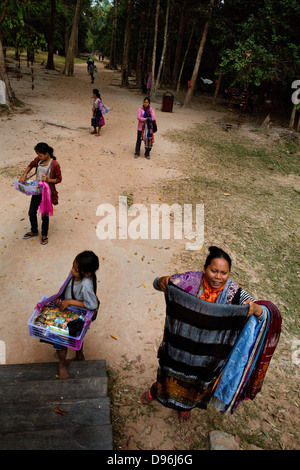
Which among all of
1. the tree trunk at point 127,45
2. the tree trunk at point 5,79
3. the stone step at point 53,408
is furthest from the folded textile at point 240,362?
the tree trunk at point 127,45

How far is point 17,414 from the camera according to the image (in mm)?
2393

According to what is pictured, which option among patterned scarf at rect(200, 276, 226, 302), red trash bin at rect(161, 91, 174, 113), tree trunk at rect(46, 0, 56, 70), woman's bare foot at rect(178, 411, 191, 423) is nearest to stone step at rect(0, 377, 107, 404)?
woman's bare foot at rect(178, 411, 191, 423)

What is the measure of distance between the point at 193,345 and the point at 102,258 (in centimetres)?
320

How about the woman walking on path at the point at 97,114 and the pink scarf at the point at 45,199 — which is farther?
the woman walking on path at the point at 97,114

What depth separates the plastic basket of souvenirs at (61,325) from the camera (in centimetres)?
283

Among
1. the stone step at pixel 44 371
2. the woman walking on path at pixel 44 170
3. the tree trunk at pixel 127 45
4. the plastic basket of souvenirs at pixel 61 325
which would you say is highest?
the tree trunk at pixel 127 45

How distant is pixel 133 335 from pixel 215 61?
80.4 feet

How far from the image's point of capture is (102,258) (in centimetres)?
529

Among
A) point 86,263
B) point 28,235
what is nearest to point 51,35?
point 28,235

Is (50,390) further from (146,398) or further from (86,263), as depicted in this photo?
(86,263)

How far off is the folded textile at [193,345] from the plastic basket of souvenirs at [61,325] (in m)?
0.83

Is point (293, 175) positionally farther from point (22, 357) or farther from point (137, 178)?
point (22, 357)

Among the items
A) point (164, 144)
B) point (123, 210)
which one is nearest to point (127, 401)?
point (123, 210)

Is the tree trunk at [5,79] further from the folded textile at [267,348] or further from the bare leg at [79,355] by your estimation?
the folded textile at [267,348]
